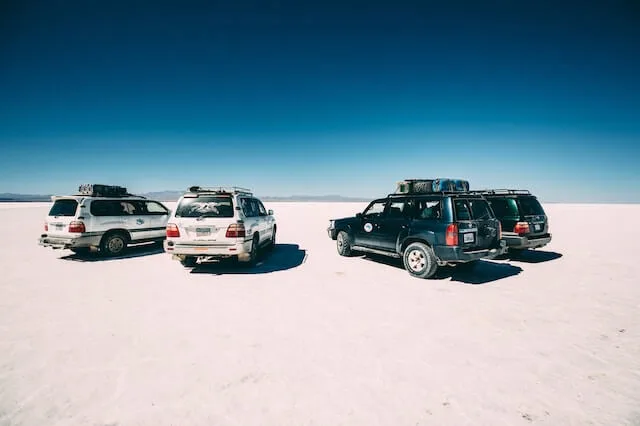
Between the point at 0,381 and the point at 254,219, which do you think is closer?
the point at 0,381

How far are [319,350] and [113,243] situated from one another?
28.5ft

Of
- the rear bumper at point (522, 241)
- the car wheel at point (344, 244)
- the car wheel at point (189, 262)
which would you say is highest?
the rear bumper at point (522, 241)

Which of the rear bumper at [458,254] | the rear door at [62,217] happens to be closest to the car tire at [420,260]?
the rear bumper at [458,254]

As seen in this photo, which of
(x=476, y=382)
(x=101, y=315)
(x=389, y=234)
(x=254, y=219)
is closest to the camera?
(x=476, y=382)

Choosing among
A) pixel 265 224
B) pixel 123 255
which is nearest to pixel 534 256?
pixel 265 224

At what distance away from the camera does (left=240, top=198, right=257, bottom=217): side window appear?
Result: 25.8ft

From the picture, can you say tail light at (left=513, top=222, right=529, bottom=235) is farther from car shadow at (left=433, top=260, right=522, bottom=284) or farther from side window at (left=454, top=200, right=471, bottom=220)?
side window at (left=454, top=200, right=471, bottom=220)

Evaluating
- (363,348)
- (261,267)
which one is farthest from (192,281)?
(363,348)

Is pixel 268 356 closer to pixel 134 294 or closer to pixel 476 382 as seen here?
pixel 476 382

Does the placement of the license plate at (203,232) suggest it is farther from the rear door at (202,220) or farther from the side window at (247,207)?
the side window at (247,207)

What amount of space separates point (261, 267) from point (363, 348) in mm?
4925

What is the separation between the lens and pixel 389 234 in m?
7.77

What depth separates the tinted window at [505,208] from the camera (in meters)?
8.25

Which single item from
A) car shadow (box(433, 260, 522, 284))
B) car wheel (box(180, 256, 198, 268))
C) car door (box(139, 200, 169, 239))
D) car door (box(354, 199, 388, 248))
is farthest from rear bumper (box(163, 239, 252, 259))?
car shadow (box(433, 260, 522, 284))
